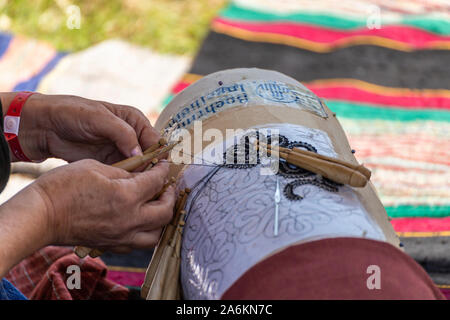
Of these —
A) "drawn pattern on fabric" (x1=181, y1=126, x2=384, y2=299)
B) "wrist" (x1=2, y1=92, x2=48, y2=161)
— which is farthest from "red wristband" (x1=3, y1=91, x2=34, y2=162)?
"drawn pattern on fabric" (x1=181, y1=126, x2=384, y2=299)

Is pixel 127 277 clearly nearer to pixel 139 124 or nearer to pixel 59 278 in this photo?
pixel 59 278

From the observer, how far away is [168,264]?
95cm

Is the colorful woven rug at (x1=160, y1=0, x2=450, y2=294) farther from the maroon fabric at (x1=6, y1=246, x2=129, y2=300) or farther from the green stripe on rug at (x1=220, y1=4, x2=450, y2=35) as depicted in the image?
the maroon fabric at (x1=6, y1=246, x2=129, y2=300)

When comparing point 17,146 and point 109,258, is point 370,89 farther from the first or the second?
point 17,146

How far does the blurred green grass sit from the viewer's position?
10.8 ft

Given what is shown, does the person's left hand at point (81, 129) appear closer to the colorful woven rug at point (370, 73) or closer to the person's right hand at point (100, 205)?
the person's right hand at point (100, 205)

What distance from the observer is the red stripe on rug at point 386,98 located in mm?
2383

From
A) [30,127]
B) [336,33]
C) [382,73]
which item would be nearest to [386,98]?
[382,73]

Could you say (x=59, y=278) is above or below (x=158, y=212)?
below

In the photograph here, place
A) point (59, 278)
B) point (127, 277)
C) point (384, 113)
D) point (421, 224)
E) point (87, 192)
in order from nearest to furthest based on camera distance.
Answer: point (87, 192) < point (59, 278) < point (127, 277) < point (421, 224) < point (384, 113)

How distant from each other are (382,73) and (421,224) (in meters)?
1.11

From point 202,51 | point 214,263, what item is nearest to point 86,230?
point 214,263

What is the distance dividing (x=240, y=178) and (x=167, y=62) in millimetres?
2124

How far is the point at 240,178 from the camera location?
3.20 feet
